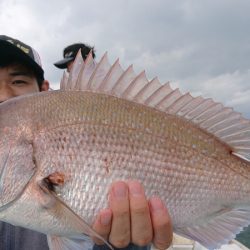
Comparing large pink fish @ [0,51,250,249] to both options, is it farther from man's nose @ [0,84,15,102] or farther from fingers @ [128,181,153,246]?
man's nose @ [0,84,15,102]

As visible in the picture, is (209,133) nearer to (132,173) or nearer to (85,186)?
(132,173)

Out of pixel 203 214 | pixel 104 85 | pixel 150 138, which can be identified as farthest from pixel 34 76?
pixel 203 214

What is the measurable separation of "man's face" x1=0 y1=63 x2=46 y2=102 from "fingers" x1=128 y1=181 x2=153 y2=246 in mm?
1681

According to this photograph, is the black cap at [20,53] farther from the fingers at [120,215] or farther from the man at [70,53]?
the man at [70,53]

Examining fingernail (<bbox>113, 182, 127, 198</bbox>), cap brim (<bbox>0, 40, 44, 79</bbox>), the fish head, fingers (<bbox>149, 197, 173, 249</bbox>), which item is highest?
cap brim (<bbox>0, 40, 44, 79</bbox>)

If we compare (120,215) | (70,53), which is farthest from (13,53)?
(70,53)

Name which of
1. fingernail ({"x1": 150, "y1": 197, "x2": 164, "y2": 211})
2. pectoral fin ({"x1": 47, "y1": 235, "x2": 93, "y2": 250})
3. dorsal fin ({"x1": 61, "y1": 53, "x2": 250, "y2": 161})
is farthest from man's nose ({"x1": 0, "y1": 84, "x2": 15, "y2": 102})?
fingernail ({"x1": 150, "y1": 197, "x2": 164, "y2": 211})

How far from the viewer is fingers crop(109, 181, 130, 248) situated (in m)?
2.16

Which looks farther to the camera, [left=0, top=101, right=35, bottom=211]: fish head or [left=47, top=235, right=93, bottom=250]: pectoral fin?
[left=47, top=235, right=93, bottom=250]: pectoral fin

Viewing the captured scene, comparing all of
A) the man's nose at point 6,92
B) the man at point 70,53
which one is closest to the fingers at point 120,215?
the man's nose at point 6,92

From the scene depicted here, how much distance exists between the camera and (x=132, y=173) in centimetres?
220

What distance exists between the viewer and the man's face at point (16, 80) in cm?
351

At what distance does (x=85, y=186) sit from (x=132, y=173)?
265 millimetres

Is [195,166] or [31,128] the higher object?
[31,128]
